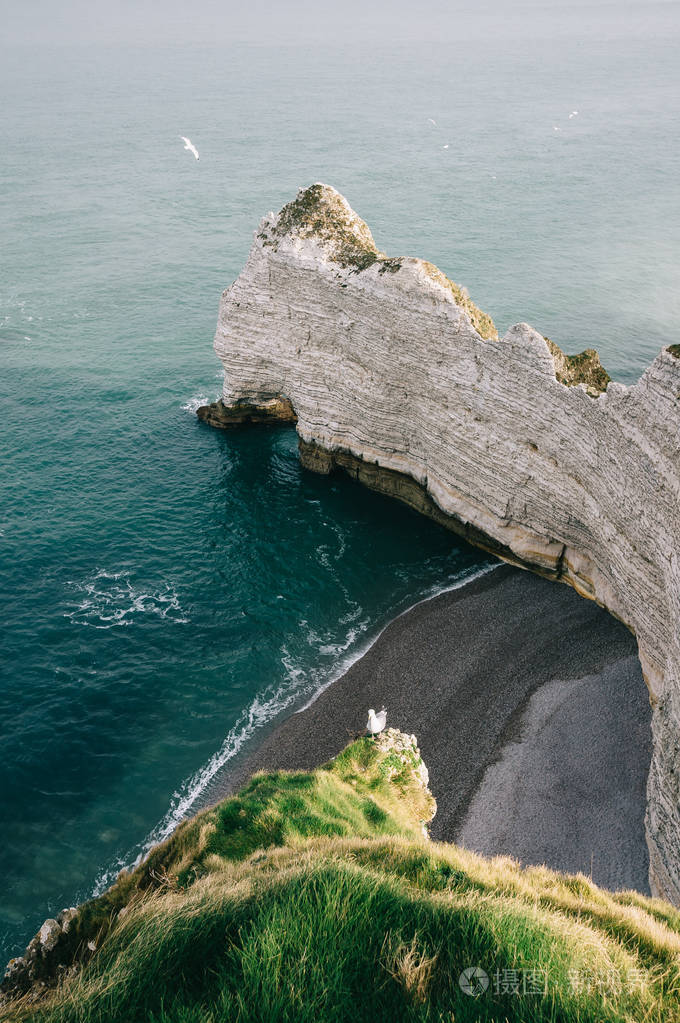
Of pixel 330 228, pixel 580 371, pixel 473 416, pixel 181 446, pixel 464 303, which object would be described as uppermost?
pixel 330 228

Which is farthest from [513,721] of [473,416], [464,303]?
[464,303]

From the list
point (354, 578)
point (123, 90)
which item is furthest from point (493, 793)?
point (123, 90)

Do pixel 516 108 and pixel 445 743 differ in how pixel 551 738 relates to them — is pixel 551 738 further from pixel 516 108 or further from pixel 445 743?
pixel 516 108

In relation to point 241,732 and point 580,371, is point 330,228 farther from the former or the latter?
point 241,732

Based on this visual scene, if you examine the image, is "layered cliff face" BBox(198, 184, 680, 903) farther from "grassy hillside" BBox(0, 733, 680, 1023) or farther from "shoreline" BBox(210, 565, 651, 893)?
"grassy hillside" BBox(0, 733, 680, 1023)

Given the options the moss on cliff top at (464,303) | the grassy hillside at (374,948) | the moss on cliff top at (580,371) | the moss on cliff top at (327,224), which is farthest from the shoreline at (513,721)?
the moss on cliff top at (327,224)
